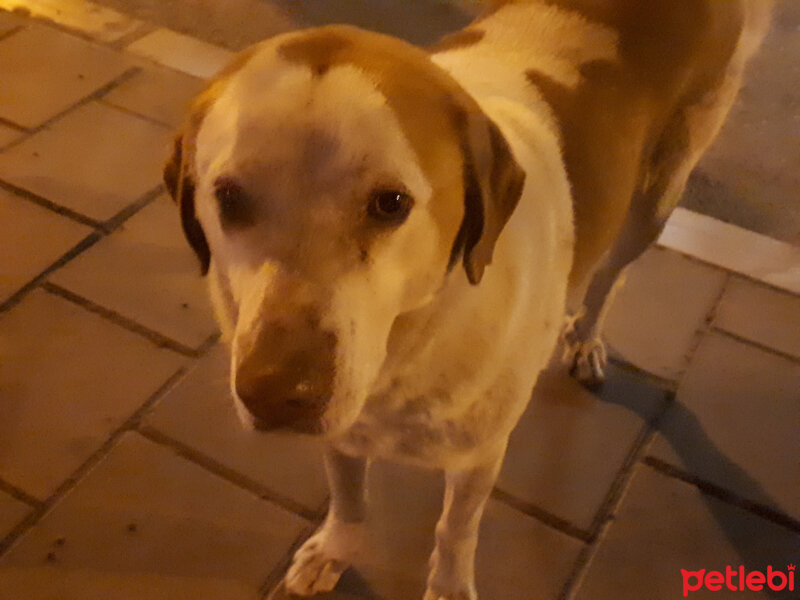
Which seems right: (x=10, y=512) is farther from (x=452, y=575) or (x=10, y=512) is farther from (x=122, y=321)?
(x=452, y=575)

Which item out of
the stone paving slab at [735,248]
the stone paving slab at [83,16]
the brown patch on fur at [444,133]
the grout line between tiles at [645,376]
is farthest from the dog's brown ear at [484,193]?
the stone paving slab at [83,16]

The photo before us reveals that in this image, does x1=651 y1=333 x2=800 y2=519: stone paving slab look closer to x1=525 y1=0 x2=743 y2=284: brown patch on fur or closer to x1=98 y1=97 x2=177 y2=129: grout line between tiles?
x1=525 y1=0 x2=743 y2=284: brown patch on fur

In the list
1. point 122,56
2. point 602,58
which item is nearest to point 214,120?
point 602,58

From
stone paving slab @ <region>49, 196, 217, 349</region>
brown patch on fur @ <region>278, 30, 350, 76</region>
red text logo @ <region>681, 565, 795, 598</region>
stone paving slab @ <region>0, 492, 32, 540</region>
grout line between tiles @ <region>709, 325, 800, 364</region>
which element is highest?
brown patch on fur @ <region>278, 30, 350, 76</region>

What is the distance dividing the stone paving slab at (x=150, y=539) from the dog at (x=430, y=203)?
0.40 ft

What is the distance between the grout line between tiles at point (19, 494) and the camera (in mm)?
1561

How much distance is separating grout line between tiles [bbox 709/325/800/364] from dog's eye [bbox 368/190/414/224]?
4.60 ft

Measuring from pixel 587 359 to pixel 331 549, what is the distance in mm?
751

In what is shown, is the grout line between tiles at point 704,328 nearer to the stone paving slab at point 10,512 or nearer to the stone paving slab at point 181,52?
the stone paving slab at point 10,512

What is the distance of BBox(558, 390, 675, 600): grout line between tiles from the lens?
4.89 feet

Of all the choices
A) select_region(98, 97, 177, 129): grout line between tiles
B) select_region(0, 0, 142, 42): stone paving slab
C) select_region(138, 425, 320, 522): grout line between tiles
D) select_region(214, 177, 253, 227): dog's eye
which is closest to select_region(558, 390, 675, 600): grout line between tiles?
select_region(138, 425, 320, 522): grout line between tiles

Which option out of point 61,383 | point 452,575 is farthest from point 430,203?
point 61,383

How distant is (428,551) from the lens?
153 cm

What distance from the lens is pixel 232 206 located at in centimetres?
78
